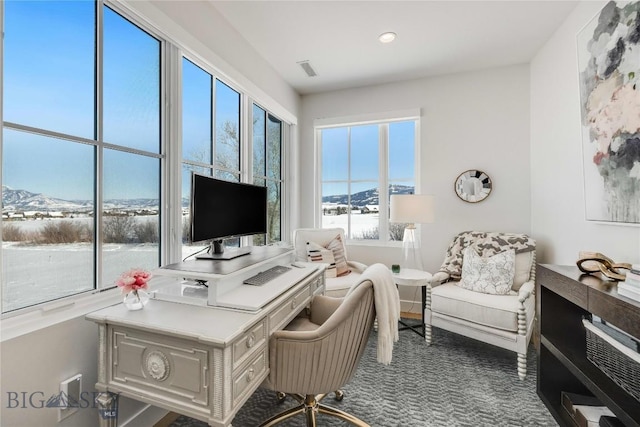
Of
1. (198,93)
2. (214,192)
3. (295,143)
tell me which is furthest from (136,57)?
(295,143)

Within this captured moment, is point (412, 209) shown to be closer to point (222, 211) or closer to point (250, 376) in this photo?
point (222, 211)

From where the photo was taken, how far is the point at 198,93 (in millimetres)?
2113

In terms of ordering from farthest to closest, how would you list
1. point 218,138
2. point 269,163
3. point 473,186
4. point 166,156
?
point 269,163 < point 473,186 < point 218,138 < point 166,156

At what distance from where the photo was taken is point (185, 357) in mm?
1069

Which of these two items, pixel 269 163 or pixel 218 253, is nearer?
pixel 218 253

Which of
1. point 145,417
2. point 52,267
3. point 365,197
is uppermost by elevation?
point 365,197

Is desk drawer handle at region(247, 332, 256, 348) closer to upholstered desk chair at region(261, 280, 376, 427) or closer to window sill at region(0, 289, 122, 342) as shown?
upholstered desk chair at region(261, 280, 376, 427)

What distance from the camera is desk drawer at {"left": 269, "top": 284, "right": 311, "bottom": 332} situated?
53.9 inches

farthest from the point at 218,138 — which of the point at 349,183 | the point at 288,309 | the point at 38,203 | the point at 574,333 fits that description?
the point at 574,333

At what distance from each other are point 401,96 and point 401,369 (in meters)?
2.86

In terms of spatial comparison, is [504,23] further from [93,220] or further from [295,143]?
[93,220]

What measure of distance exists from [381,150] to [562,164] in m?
1.74

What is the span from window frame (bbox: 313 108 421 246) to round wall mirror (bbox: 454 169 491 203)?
443 millimetres

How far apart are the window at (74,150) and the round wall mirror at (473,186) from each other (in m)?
2.92
